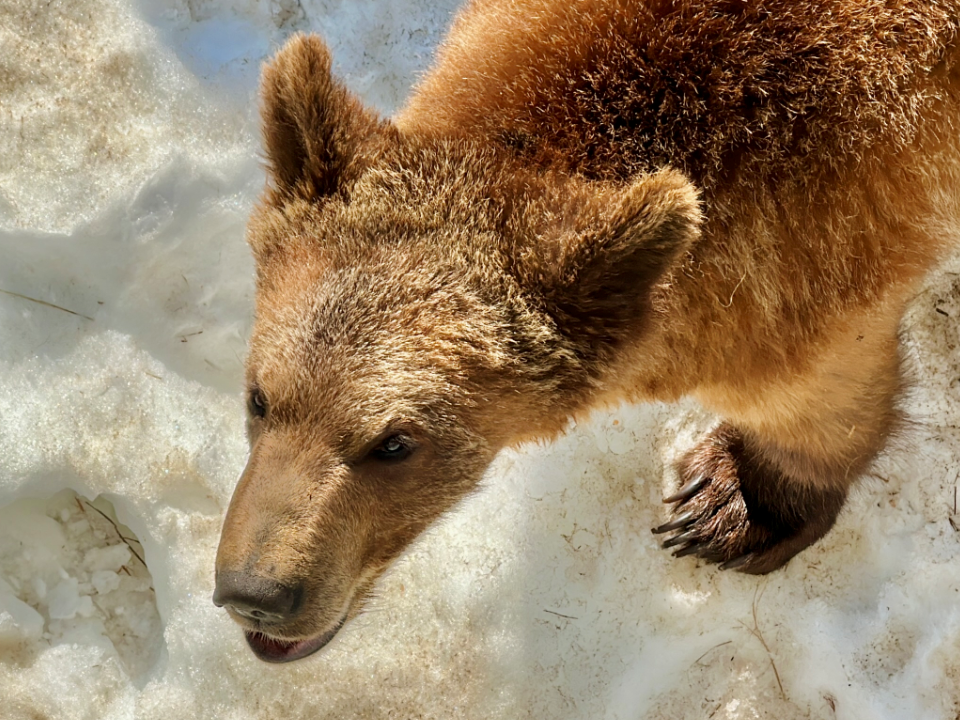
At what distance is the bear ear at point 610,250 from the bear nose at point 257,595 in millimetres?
969

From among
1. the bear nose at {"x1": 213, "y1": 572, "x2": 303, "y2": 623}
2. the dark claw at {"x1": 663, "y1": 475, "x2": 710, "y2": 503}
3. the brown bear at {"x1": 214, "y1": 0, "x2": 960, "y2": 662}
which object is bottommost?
the dark claw at {"x1": 663, "y1": 475, "x2": 710, "y2": 503}

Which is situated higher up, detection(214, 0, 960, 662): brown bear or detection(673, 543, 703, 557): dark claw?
detection(214, 0, 960, 662): brown bear

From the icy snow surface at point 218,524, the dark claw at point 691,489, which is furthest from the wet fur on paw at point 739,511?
the icy snow surface at point 218,524

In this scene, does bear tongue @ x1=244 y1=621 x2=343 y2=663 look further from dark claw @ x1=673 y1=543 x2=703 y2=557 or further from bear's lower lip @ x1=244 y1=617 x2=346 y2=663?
dark claw @ x1=673 y1=543 x2=703 y2=557

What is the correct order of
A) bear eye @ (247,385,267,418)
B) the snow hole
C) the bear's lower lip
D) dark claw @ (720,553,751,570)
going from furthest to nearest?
1. dark claw @ (720,553,751,570)
2. the snow hole
3. the bear's lower lip
4. bear eye @ (247,385,267,418)

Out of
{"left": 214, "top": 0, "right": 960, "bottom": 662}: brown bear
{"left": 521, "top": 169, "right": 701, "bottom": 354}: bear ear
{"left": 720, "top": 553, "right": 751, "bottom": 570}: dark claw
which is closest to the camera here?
{"left": 521, "top": 169, "right": 701, "bottom": 354}: bear ear

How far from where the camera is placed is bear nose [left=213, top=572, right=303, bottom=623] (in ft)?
7.27

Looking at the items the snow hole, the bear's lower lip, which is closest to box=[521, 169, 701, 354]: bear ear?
the bear's lower lip

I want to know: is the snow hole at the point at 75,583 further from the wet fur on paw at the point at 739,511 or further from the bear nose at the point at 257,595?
the wet fur on paw at the point at 739,511

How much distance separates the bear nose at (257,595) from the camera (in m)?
2.21

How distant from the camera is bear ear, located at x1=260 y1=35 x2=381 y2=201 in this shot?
2.30 meters

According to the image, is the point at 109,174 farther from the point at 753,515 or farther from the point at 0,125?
the point at 753,515

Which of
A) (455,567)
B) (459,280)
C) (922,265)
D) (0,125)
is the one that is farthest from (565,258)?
(0,125)

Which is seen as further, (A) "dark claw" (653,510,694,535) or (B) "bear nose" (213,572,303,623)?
(A) "dark claw" (653,510,694,535)
